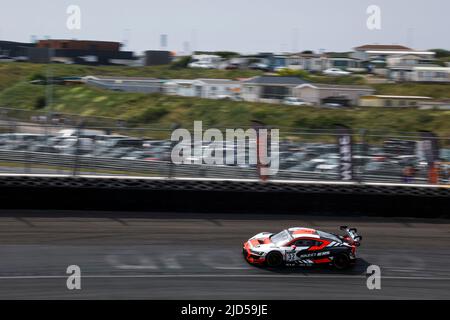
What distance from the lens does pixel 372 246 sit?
10562 millimetres

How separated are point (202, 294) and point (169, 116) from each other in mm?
38943

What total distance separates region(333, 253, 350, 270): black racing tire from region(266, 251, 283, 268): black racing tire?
0.82 meters

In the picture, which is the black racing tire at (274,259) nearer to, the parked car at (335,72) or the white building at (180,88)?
the white building at (180,88)

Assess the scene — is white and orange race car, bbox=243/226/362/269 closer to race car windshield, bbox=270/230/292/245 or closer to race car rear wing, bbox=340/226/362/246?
race car windshield, bbox=270/230/292/245

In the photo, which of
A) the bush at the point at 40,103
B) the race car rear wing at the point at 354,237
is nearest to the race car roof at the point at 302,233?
the race car rear wing at the point at 354,237

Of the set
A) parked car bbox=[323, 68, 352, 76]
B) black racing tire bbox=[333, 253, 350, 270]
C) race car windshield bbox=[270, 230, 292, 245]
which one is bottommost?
black racing tire bbox=[333, 253, 350, 270]

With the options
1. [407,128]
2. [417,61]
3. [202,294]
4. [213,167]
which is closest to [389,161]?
[213,167]

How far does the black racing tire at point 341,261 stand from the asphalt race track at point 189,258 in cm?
13

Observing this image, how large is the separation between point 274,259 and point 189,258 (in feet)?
4.26

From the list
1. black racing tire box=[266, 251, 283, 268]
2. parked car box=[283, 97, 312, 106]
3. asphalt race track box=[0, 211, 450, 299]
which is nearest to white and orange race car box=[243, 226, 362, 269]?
black racing tire box=[266, 251, 283, 268]

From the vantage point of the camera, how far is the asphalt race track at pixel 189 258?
332 inches

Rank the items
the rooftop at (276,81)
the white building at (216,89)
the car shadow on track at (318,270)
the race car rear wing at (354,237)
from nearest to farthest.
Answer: the car shadow on track at (318,270), the race car rear wing at (354,237), the white building at (216,89), the rooftop at (276,81)

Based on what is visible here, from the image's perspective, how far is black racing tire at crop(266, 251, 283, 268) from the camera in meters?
9.32
